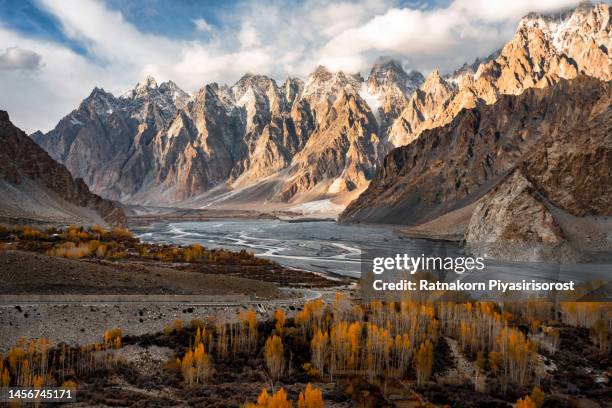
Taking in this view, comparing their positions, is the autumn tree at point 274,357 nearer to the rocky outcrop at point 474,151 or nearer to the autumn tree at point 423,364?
the autumn tree at point 423,364

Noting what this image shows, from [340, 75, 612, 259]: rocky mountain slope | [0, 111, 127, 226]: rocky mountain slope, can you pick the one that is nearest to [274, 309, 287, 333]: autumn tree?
[340, 75, 612, 259]: rocky mountain slope

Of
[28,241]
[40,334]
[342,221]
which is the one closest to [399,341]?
[40,334]

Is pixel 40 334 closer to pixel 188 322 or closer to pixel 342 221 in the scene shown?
pixel 188 322

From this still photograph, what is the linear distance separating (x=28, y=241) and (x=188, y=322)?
3603 cm

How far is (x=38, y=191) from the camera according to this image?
100125mm

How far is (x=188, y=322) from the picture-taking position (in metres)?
28.0

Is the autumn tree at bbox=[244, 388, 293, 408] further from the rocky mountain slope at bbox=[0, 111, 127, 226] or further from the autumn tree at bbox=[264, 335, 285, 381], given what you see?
the rocky mountain slope at bbox=[0, 111, 127, 226]

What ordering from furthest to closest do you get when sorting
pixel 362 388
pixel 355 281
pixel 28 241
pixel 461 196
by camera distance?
pixel 461 196
pixel 28 241
pixel 355 281
pixel 362 388

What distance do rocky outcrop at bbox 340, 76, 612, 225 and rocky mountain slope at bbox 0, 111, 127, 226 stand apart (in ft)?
247

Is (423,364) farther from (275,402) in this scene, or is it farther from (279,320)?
(275,402)

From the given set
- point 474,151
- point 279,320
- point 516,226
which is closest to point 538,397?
point 279,320

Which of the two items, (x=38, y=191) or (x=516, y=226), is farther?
(x=38, y=191)

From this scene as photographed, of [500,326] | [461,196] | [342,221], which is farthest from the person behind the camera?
[342,221]

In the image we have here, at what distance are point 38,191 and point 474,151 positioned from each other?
361ft
